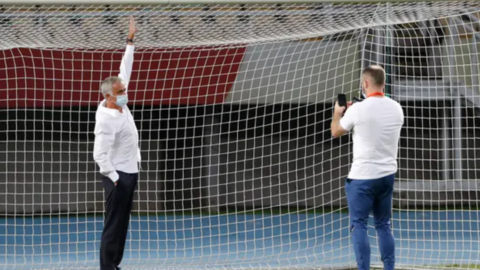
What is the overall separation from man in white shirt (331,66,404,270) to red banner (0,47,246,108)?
5808 millimetres

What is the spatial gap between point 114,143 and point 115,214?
1.76 ft

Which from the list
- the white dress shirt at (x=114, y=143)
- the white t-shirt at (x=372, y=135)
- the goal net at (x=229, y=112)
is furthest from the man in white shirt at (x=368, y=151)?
the white dress shirt at (x=114, y=143)

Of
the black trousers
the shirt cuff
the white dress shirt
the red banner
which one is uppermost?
the red banner

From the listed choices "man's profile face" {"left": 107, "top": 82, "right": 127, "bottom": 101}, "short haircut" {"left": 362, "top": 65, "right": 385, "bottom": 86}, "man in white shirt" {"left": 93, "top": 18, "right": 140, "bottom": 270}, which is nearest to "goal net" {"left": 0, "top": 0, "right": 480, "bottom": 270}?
"man's profile face" {"left": 107, "top": 82, "right": 127, "bottom": 101}

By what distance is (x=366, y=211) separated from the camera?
18.7 feet

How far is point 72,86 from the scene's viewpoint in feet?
36.3

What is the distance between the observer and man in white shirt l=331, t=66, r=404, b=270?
18.6 feet

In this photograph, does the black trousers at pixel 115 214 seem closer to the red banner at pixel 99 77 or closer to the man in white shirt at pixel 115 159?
the man in white shirt at pixel 115 159

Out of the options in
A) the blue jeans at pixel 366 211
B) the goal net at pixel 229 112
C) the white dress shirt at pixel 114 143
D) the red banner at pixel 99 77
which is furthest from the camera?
the red banner at pixel 99 77

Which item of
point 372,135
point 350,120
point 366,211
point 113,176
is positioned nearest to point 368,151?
point 372,135

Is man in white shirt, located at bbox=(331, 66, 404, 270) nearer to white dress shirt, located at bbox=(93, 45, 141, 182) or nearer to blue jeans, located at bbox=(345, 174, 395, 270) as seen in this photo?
blue jeans, located at bbox=(345, 174, 395, 270)

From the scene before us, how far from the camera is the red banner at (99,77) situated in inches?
454

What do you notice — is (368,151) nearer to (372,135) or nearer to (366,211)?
(372,135)

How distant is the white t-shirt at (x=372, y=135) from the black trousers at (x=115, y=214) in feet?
5.59
